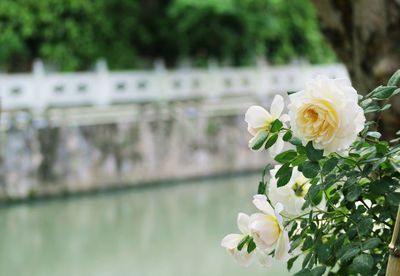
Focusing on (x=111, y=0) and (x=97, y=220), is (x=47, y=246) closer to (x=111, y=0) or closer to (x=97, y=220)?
(x=97, y=220)

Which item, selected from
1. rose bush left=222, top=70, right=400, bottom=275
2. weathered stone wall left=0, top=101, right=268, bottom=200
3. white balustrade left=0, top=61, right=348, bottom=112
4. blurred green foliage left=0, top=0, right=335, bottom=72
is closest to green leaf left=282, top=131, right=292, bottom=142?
rose bush left=222, top=70, right=400, bottom=275

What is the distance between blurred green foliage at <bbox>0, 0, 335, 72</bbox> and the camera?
8.96 meters

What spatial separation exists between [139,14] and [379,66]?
8.03m

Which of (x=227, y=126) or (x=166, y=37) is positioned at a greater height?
(x=166, y=37)

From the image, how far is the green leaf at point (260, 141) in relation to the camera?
0.95 metres

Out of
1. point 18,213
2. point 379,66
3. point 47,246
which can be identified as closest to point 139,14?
point 18,213

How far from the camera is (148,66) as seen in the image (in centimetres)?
1009

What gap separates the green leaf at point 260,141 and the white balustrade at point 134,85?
21.7ft

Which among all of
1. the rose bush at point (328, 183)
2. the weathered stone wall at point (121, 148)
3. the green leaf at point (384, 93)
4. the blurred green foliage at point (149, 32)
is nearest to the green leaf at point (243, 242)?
the rose bush at point (328, 183)

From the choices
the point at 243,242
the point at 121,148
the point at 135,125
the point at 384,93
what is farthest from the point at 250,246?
the point at 135,125

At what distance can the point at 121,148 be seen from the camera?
7855mm

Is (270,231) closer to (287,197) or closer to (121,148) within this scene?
(287,197)

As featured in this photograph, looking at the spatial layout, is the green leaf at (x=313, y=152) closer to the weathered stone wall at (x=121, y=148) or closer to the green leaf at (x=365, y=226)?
the green leaf at (x=365, y=226)

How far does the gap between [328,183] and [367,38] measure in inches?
46.9
